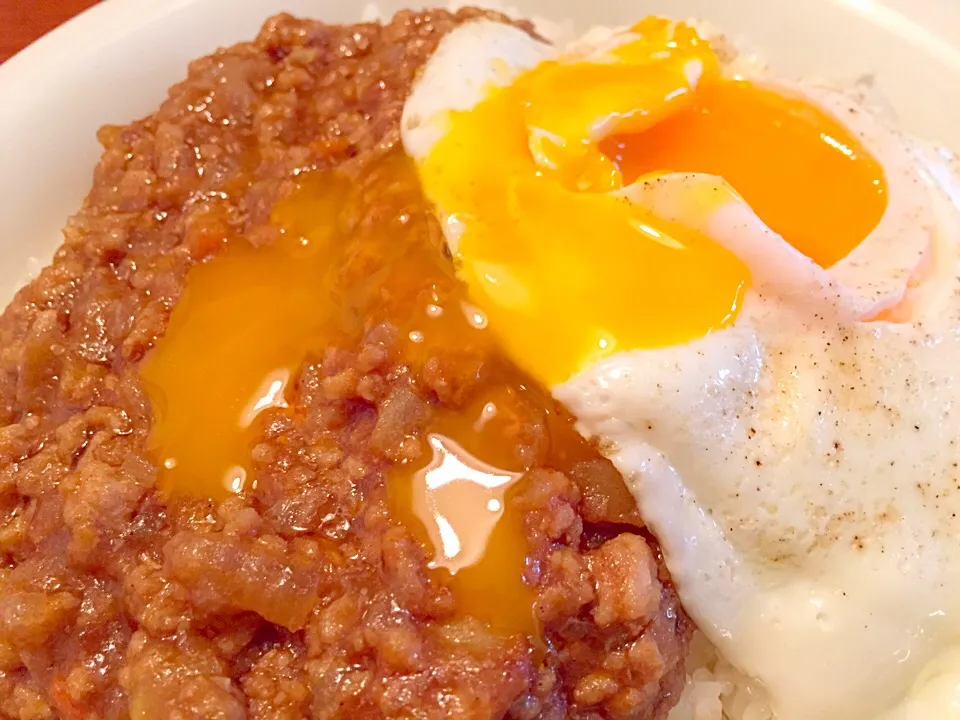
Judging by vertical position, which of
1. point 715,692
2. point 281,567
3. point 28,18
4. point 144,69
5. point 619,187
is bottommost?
point 715,692

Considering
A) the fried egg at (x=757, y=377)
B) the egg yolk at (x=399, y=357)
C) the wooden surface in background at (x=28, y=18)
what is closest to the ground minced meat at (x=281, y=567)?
the egg yolk at (x=399, y=357)

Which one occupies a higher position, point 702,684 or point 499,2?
point 499,2

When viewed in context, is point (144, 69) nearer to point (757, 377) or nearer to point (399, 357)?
point (399, 357)

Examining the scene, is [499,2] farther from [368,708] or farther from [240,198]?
[368,708]

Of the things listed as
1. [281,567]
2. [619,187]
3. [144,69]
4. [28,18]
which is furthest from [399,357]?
[28,18]

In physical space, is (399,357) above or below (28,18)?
below

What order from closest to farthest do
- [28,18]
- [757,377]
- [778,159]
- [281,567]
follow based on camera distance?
[281,567]
[757,377]
[778,159]
[28,18]

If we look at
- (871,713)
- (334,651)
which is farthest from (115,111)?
(871,713)
